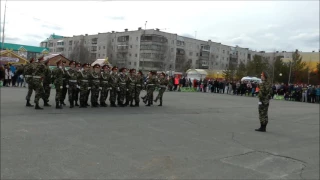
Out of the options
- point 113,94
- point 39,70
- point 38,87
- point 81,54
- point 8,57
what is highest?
point 81,54

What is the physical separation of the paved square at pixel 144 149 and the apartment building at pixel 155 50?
79.2 meters

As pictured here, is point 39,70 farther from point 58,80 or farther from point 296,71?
point 296,71

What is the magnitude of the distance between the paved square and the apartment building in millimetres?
79243

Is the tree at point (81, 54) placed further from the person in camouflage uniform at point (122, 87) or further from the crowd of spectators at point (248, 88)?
the person in camouflage uniform at point (122, 87)

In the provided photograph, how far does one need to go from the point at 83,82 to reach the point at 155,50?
3176 inches

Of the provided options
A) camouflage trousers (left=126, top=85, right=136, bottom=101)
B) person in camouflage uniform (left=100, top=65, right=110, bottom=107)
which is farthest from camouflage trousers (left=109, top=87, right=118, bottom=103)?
camouflage trousers (left=126, top=85, right=136, bottom=101)

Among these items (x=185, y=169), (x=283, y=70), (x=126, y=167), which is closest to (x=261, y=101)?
(x=185, y=169)

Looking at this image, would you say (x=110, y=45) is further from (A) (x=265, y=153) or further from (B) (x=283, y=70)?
(A) (x=265, y=153)

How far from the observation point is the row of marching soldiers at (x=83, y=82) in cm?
1303

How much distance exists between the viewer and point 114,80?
1549cm

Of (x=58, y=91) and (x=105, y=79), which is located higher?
(x=105, y=79)

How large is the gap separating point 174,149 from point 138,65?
93.6 meters

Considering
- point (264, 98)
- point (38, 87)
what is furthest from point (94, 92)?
point (264, 98)

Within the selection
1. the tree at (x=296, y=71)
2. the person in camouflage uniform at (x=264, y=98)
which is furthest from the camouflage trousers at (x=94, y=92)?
the tree at (x=296, y=71)
